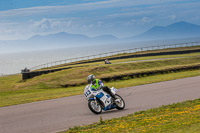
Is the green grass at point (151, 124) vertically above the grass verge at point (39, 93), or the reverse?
the grass verge at point (39, 93)

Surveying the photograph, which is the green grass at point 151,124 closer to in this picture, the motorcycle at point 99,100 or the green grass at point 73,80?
the motorcycle at point 99,100

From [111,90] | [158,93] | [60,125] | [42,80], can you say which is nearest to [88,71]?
[42,80]

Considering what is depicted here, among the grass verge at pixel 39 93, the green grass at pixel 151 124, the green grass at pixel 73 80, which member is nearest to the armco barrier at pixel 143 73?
the green grass at pixel 73 80

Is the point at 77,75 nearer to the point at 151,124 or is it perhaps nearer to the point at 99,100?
the point at 99,100

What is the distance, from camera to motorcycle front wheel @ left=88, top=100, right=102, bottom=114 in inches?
506

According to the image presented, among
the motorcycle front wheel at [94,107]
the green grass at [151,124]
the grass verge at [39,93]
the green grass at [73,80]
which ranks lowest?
the green grass at [151,124]

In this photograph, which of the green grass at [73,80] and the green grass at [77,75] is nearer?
the green grass at [73,80]

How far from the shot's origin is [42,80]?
32188 millimetres

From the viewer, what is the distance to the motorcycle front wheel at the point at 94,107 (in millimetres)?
12852

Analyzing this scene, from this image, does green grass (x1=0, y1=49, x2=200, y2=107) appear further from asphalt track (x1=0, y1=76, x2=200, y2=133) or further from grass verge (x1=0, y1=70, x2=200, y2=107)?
asphalt track (x1=0, y1=76, x2=200, y2=133)

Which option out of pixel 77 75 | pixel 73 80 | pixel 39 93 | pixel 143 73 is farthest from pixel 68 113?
pixel 77 75

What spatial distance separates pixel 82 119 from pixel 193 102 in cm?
509

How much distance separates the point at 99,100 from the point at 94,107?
39 centimetres

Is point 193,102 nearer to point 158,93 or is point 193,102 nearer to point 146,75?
point 158,93
